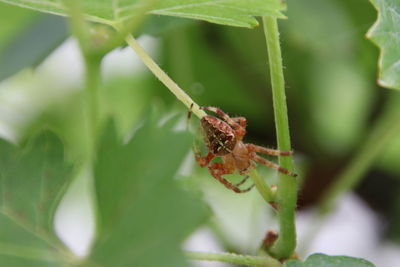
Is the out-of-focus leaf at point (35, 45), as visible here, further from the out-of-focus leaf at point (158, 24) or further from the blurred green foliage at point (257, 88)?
the out-of-focus leaf at point (158, 24)

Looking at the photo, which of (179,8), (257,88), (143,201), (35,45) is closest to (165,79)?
(179,8)

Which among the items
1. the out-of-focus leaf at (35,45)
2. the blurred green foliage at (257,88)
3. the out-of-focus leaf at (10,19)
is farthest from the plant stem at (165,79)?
the out-of-focus leaf at (10,19)

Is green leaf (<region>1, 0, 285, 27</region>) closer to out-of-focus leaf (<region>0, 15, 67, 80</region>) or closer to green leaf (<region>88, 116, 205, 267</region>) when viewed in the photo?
green leaf (<region>88, 116, 205, 267</region>)

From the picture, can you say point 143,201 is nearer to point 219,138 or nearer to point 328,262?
point 328,262

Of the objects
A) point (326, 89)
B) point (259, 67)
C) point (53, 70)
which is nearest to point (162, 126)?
point (259, 67)

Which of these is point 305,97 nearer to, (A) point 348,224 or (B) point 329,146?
(B) point 329,146

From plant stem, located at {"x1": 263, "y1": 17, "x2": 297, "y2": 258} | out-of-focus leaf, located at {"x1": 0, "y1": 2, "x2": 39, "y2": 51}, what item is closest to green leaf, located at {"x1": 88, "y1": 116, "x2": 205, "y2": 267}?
plant stem, located at {"x1": 263, "y1": 17, "x2": 297, "y2": 258}

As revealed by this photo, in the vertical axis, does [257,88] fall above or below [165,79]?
above
